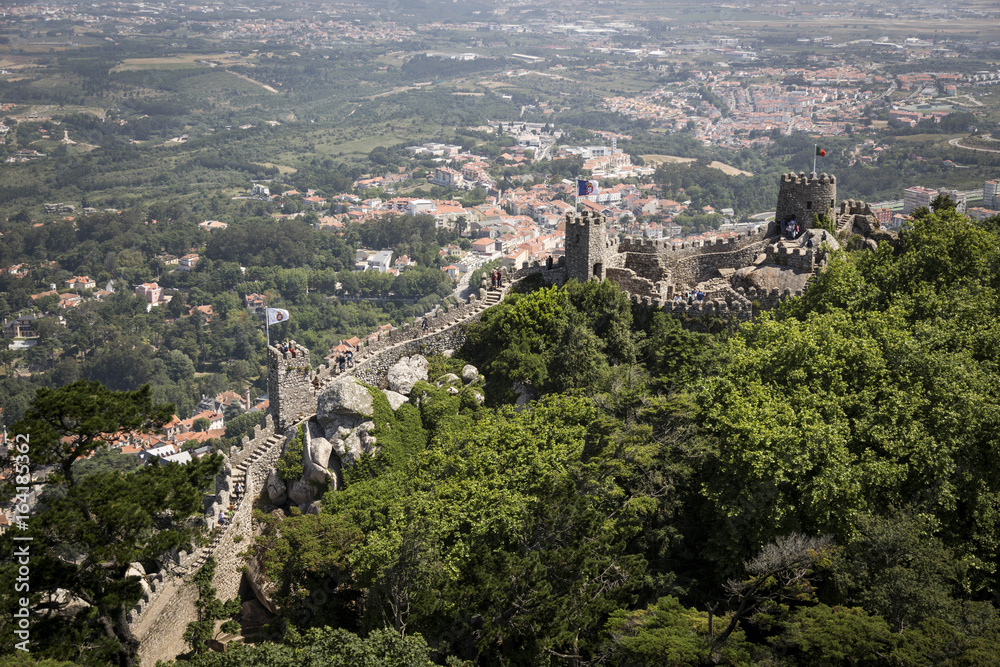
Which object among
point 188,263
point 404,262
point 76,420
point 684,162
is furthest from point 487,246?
point 76,420

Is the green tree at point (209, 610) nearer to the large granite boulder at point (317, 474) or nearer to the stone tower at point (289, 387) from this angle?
the large granite boulder at point (317, 474)

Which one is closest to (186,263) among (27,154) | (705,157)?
(27,154)

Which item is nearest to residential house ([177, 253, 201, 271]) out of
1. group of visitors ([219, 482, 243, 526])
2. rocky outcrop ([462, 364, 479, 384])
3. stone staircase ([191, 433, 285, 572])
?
stone staircase ([191, 433, 285, 572])

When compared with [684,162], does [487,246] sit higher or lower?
lower

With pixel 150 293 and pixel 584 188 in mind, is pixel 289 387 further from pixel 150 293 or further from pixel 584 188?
pixel 150 293

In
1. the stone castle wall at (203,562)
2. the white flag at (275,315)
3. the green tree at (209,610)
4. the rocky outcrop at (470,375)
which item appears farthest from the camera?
the white flag at (275,315)

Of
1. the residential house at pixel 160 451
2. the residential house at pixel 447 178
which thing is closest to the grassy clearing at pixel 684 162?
the residential house at pixel 447 178
